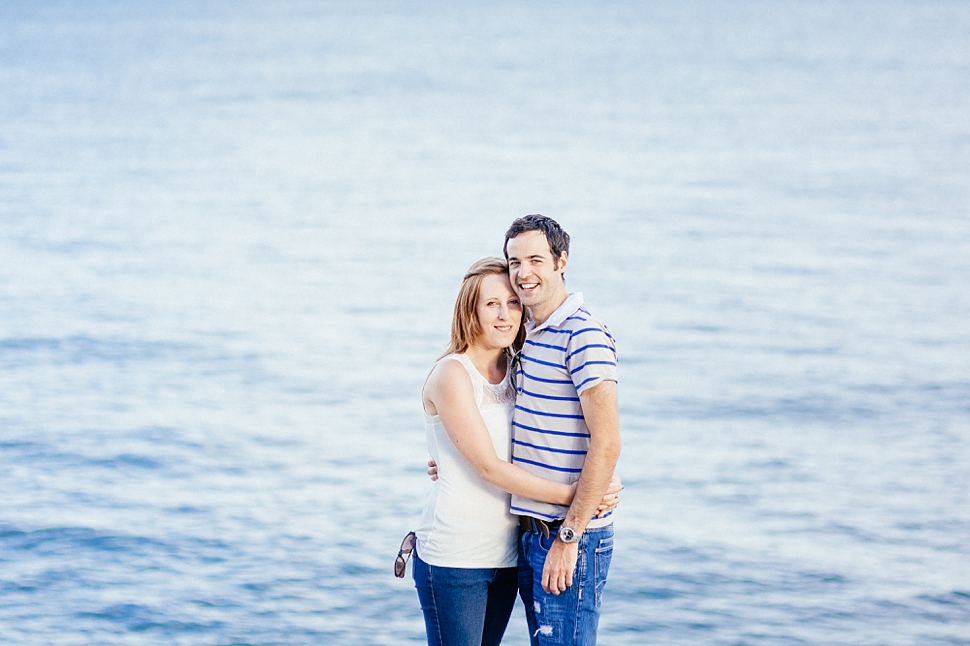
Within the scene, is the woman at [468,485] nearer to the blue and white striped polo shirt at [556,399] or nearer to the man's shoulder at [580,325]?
the blue and white striped polo shirt at [556,399]

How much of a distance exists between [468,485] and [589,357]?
0.59 meters

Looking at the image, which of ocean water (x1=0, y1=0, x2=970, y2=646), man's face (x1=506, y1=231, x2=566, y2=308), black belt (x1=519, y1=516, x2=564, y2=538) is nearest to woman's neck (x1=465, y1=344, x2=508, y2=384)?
man's face (x1=506, y1=231, x2=566, y2=308)

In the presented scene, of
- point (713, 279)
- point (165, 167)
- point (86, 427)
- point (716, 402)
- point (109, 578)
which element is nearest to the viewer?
point (109, 578)

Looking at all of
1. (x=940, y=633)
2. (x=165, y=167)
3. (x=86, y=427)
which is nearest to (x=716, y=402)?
(x=940, y=633)

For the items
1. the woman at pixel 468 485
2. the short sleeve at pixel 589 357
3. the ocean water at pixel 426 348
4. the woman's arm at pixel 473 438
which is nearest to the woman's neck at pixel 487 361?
the woman at pixel 468 485

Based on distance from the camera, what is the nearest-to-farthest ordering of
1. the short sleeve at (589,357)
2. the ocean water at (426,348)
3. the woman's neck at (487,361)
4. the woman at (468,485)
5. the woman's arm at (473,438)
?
the short sleeve at (589,357) → the woman's arm at (473,438) → the woman at (468,485) → the woman's neck at (487,361) → the ocean water at (426,348)

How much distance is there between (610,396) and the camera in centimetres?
330

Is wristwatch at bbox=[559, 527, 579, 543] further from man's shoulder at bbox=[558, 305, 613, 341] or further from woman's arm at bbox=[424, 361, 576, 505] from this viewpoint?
man's shoulder at bbox=[558, 305, 613, 341]

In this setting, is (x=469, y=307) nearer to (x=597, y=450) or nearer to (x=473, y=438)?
(x=473, y=438)

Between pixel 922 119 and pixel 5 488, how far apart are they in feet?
79.5

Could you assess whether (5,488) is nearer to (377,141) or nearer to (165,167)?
(165,167)

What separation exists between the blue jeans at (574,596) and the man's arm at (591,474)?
0.12 ft

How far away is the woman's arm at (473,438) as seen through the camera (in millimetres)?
3406

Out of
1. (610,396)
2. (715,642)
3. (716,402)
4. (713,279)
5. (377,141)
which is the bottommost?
(715,642)
